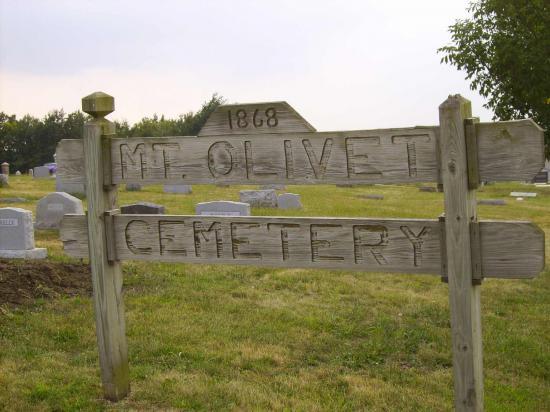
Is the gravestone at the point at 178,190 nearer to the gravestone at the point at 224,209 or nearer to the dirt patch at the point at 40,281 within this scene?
the gravestone at the point at 224,209

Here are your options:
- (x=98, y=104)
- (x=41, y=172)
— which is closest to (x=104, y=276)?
(x=98, y=104)

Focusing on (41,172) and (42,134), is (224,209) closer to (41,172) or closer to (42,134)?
(41,172)

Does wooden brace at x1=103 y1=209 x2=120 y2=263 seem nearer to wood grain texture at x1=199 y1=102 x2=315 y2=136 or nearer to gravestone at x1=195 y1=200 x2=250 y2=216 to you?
wood grain texture at x1=199 y1=102 x2=315 y2=136

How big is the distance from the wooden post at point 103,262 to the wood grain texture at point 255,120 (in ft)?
2.77

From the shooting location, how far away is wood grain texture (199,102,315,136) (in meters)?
4.26

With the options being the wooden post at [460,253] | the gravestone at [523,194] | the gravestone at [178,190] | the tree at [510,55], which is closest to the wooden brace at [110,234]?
the wooden post at [460,253]

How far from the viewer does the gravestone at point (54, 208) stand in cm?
1390

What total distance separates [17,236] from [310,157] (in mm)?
8244

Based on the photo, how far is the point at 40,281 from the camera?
28.8 feet

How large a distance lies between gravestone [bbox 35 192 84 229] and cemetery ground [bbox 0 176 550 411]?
3.96 meters

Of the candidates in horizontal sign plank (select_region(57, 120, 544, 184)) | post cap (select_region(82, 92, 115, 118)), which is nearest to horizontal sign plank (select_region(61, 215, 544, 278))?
horizontal sign plank (select_region(57, 120, 544, 184))

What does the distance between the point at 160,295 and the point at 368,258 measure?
4742mm

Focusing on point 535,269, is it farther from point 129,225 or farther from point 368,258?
point 129,225

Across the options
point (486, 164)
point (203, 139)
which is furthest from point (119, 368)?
point (486, 164)
